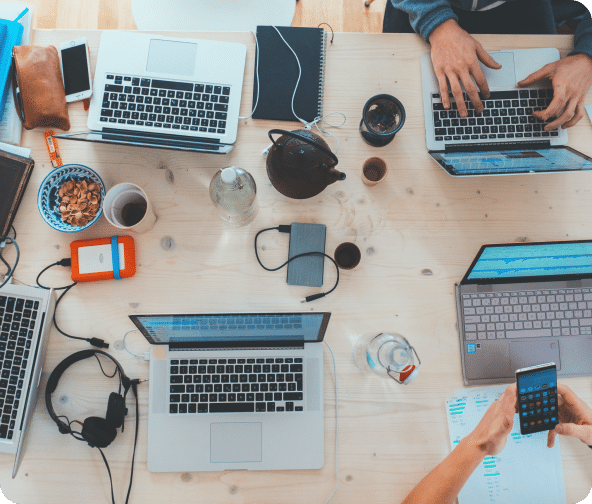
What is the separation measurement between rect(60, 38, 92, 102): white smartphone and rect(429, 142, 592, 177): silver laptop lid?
935 mm

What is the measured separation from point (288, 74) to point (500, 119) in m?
0.58

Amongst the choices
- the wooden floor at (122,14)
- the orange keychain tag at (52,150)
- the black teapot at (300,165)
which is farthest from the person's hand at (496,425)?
the wooden floor at (122,14)

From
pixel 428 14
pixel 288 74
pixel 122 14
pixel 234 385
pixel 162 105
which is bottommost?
pixel 234 385

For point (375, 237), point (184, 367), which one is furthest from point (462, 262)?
point (184, 367)

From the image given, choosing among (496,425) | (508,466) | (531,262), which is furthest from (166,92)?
(508,466)

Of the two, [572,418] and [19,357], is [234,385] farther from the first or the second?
[572,418]

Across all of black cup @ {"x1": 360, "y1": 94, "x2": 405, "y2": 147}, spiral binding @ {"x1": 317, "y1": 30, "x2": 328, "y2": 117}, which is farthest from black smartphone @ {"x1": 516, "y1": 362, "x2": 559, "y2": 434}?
spiral binding @ {"x1": 317, "y1": 30, "x2": 328, "y2": 117}

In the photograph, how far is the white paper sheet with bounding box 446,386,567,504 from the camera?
0.96m

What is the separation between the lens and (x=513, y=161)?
3.25ft

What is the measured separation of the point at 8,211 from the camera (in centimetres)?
100

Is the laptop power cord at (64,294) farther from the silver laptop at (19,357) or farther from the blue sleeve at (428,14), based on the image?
the blue sleeve at (428,14)

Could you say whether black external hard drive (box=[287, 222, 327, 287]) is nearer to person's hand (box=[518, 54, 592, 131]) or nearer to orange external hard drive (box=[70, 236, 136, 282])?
orange external hard drive (box=[70, 236, 136, 282])

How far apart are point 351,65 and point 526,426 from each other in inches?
40.2

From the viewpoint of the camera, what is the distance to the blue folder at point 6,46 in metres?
1.02
